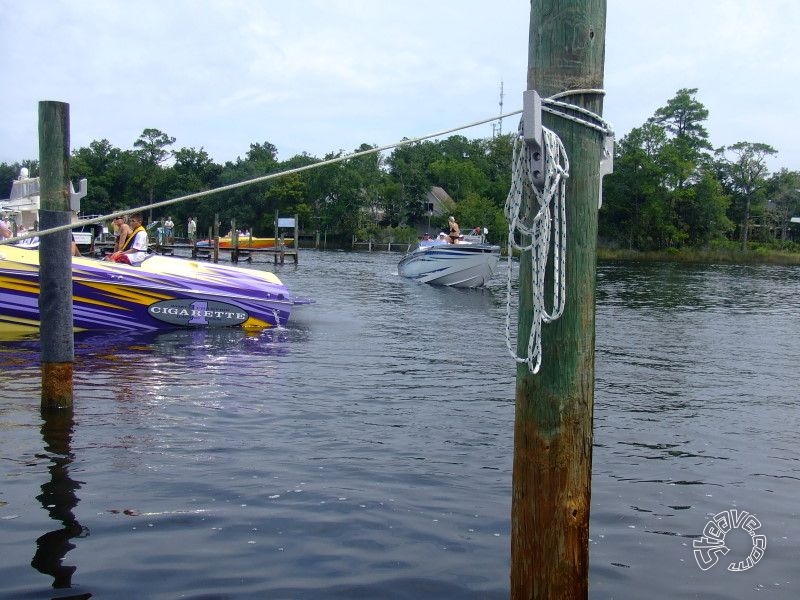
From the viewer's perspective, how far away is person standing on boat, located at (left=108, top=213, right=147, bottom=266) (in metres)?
14.7

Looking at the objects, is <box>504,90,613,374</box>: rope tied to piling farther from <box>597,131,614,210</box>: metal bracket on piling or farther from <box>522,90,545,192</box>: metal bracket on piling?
<box>597,131,614,210</box>: metal bracket on piling

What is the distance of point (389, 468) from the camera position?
7102 mm

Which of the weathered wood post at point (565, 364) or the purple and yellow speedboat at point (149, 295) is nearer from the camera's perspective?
the weathered wood post at point (565, 364)

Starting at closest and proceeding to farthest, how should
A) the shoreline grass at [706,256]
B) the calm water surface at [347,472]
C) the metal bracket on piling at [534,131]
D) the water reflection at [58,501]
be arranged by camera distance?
the metal bracket on piling at [534,131]
the water reflection at [58,501]
the calm water surface at [347,472]
the shoreline grass at [706,256]

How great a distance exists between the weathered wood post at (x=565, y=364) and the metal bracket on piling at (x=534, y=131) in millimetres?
141

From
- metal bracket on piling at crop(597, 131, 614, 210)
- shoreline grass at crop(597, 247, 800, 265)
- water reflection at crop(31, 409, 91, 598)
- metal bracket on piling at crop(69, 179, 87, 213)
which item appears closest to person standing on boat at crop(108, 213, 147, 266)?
water reflection at crop(31, 409, 91, 598)

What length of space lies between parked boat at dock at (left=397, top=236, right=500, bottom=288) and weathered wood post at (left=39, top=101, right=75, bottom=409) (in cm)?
2312

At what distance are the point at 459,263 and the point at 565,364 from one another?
26.5 metres

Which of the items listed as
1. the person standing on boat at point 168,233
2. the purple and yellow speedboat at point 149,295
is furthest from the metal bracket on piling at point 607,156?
the person standing on boat at point 168,233

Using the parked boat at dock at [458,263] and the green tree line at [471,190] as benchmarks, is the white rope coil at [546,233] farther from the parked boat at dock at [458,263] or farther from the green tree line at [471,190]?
the green tree line at [471,190]

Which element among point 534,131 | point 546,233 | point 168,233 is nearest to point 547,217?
point 546,233

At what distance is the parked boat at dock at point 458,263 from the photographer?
1182 inches

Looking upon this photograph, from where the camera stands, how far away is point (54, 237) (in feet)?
23.9

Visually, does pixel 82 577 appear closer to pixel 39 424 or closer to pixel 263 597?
pixel 263 597
